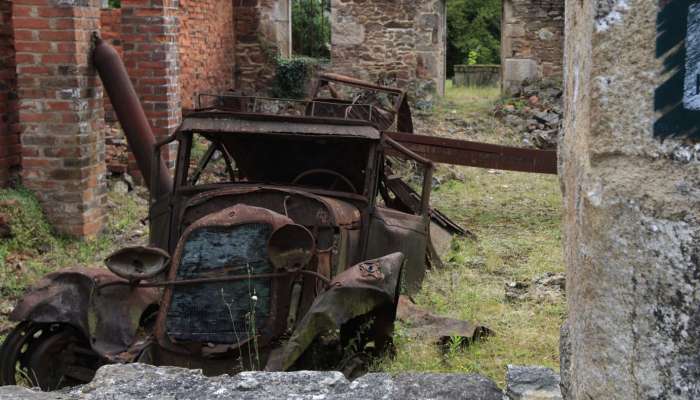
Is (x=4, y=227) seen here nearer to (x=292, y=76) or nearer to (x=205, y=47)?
(x=205, y=47)

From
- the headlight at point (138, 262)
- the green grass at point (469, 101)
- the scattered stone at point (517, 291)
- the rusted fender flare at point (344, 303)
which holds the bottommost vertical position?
the scattered stone at point (517, 291)

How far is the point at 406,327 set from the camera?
499 centimetres

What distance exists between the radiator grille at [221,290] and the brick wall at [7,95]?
12.8 ft

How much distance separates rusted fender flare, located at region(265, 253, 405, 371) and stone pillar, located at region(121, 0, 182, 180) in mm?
5521

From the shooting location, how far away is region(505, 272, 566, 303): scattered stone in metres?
6.07

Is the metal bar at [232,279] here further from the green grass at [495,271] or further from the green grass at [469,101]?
the green grass at [469,101]

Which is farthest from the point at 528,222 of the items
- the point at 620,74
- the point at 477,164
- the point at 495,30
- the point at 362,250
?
the point at 495,30

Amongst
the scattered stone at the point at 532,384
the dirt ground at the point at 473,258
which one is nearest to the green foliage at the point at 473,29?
the dirt ground at the point at 473,258

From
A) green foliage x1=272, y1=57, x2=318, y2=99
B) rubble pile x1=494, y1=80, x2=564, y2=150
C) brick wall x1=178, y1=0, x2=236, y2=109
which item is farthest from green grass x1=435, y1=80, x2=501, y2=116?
brick wall x1=178, y1=0, x2=236, y2=109

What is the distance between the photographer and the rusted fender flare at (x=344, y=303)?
385cm

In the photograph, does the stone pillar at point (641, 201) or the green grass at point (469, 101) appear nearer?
the stone pillar at point (641, 201)

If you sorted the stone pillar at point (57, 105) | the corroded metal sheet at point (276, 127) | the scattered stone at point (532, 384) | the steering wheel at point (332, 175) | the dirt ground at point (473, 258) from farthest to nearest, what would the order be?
the stone pillar at point (57, 105) < the steering wheel at point (332, 175) < the corroded metal sheet at point (276, 127) < the dirt ground at point (473, 258) < the scattered stone at point (532, 384)

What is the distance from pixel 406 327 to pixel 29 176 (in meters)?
4.11

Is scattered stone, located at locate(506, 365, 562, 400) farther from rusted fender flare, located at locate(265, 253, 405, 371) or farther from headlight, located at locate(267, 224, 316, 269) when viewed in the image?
headlight, located at locate(267, 224, 316, 269)
